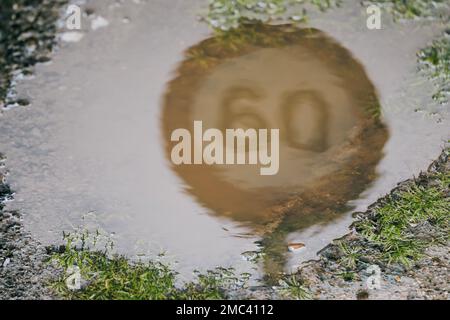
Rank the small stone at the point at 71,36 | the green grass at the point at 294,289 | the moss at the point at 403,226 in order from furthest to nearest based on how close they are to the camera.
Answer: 1. the small stone at the point at 71,36
2. the moss at the point at 403,226
3. the green grass at the point at 294,289

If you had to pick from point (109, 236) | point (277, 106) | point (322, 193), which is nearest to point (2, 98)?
point (109, 236)

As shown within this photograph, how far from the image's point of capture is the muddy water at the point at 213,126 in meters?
3.30

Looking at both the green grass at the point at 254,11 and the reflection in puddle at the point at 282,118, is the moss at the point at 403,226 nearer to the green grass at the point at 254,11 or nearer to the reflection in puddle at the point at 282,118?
the reflection in puddle at the point at 282,118

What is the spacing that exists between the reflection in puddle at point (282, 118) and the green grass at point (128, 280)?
0.84 feet

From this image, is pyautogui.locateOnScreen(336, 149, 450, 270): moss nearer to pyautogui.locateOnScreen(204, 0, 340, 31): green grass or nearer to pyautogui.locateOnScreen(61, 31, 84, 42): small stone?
pyautogui.locateOnScreen(204, 0, 340, 31): green grass

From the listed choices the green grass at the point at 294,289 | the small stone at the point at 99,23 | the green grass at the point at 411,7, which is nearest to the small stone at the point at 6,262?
the green grass at the point at 294,289

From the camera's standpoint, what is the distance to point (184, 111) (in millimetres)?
3822

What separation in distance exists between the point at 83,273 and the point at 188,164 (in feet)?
2.74

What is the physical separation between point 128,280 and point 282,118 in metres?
1.33

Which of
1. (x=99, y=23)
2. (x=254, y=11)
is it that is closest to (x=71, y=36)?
(x=99, y=23)

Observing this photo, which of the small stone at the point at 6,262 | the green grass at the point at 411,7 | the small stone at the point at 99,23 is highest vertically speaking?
the green grass at the point at 411,7

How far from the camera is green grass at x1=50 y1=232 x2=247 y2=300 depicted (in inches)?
119

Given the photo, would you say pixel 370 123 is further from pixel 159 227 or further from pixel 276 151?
pixel 159 227

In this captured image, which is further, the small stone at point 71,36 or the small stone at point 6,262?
the small stone at point 71,36
